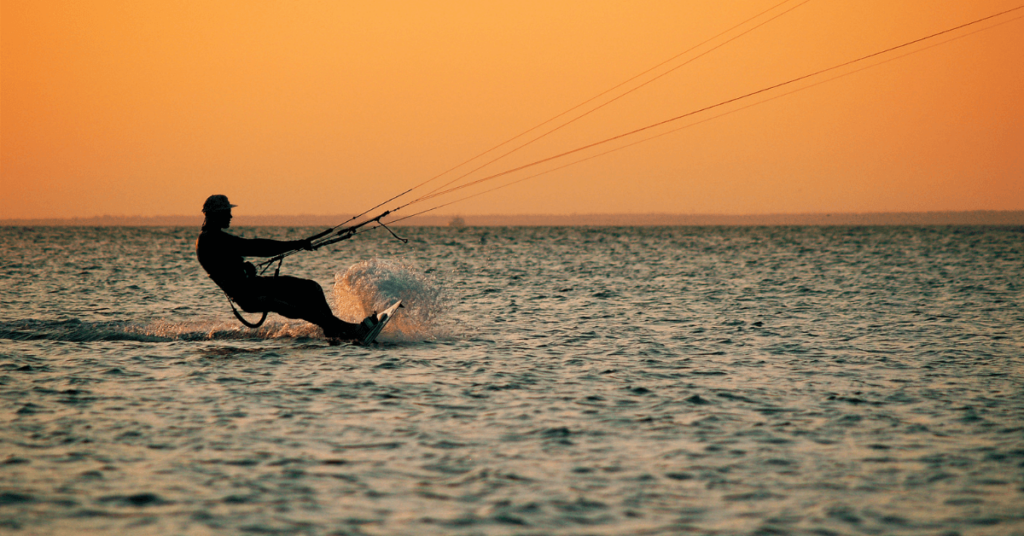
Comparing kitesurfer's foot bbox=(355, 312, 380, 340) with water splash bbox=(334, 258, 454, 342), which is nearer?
kitesurfer's foot bbox=(355, 312, 380, 340)

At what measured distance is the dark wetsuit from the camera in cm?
1315

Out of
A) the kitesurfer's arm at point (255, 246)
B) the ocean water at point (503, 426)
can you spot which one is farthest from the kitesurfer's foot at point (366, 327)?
the kitesurfer's arm at point (255, 246)

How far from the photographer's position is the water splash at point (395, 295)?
53.8 ft

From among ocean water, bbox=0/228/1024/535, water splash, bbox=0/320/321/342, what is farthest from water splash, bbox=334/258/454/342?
water splash, bbox=0/320/321/342

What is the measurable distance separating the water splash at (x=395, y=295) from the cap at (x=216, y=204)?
344 centimetres

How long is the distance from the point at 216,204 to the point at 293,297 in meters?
1.84

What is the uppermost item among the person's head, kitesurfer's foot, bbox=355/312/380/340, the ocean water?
the person's head

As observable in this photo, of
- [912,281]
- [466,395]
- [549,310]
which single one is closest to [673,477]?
[466,395]

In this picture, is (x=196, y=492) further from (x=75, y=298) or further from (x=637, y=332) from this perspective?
(x=75, y=298)

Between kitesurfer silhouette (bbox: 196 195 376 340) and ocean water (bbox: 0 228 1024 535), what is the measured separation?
83cm

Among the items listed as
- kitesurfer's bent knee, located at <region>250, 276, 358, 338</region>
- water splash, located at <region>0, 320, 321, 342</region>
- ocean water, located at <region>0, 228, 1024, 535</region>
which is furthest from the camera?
water splash, located at <region>0, 320, 321, 342</region>

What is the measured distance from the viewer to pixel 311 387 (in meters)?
10.7

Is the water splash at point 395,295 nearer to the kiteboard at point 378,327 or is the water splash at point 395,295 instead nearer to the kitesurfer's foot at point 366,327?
the kiteboard at point 378,327

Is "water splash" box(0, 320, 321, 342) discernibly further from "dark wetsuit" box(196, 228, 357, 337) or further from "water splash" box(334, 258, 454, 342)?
"dark wetsuit" box(196, 228, 357, 337)
